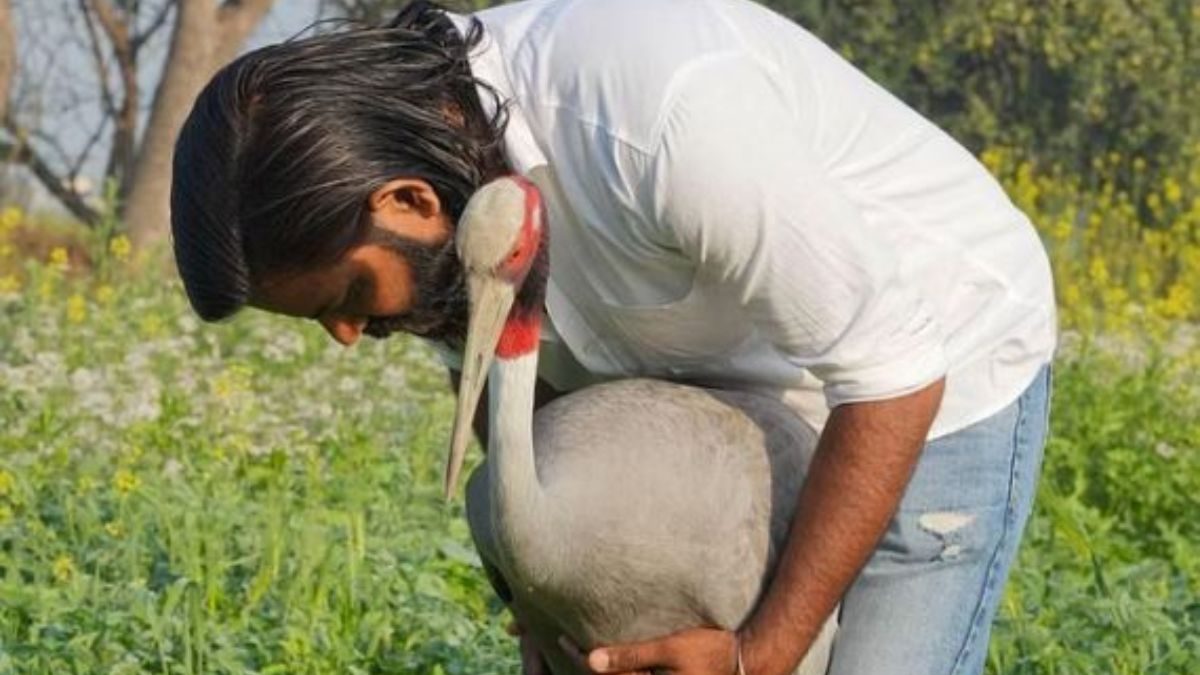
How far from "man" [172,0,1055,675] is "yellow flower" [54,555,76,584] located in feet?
7.61

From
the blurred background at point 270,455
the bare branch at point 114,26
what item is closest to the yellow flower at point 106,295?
the blurred background at point 270,455

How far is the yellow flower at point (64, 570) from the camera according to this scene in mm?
5797

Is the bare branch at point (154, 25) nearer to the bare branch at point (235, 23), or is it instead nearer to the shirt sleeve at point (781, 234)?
the bare branch at point (235, 23)

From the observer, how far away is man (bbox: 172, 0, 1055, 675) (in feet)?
10.9

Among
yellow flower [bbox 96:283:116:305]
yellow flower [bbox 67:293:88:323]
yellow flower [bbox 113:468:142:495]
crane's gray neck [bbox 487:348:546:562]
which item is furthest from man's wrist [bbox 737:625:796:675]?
yellow flower [bbox 96:283:116:305]

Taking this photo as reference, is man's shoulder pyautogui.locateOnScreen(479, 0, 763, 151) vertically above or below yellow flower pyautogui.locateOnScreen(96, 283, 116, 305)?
above

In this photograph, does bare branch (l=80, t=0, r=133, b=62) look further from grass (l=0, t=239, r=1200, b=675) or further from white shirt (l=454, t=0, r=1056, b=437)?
white shirt (l=454, t=0, r=1056, b=437)

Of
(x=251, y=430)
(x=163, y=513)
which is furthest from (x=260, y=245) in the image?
(x=251, y=430)

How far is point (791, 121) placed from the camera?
3375mm

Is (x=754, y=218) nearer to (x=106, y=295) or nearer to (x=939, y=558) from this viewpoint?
(x=939, y=558)

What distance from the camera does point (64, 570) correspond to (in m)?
5.81

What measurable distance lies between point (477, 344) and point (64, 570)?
8.58ft

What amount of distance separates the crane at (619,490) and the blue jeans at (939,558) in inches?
2.9

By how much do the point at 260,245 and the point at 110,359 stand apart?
530 cm
